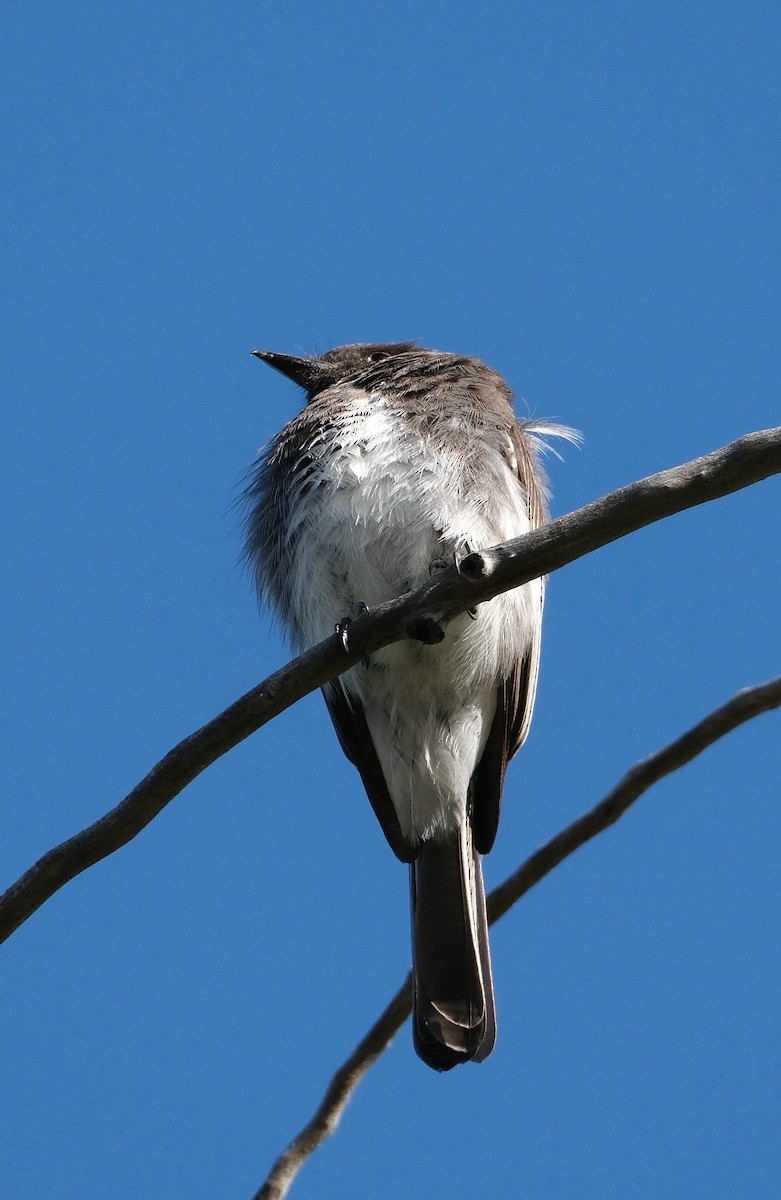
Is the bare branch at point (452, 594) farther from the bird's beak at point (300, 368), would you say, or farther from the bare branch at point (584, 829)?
the bird's beak at point (300, 368)

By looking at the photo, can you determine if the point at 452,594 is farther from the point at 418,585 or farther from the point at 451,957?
the point at 451,957

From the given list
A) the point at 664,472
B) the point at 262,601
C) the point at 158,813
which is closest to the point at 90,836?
the point at 158,813

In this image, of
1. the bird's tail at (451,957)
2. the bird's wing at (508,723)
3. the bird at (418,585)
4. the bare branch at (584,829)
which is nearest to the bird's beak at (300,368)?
the bird at (418,585)

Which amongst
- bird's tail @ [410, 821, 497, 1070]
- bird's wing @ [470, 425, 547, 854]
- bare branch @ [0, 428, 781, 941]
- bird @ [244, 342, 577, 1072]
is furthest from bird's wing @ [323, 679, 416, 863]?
bare branch @ [0, 428, 781, 941]

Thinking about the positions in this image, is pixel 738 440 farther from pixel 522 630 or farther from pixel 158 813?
pixel 522 630

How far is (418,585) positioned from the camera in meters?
4.66

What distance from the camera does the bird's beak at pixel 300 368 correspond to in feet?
20.0

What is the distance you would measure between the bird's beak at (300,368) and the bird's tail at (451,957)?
7.46 feet

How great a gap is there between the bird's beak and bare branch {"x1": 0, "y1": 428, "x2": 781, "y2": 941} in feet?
A: 9.39

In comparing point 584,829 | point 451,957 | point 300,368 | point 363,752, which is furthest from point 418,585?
point 300,368

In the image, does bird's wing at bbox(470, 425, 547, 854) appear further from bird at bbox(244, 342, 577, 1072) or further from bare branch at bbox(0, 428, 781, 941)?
bare branch at bbox(0, 428, 781, 941)

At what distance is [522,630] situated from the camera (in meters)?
5.03

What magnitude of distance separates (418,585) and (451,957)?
1.38 m

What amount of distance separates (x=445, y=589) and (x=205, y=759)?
2.57 ft
